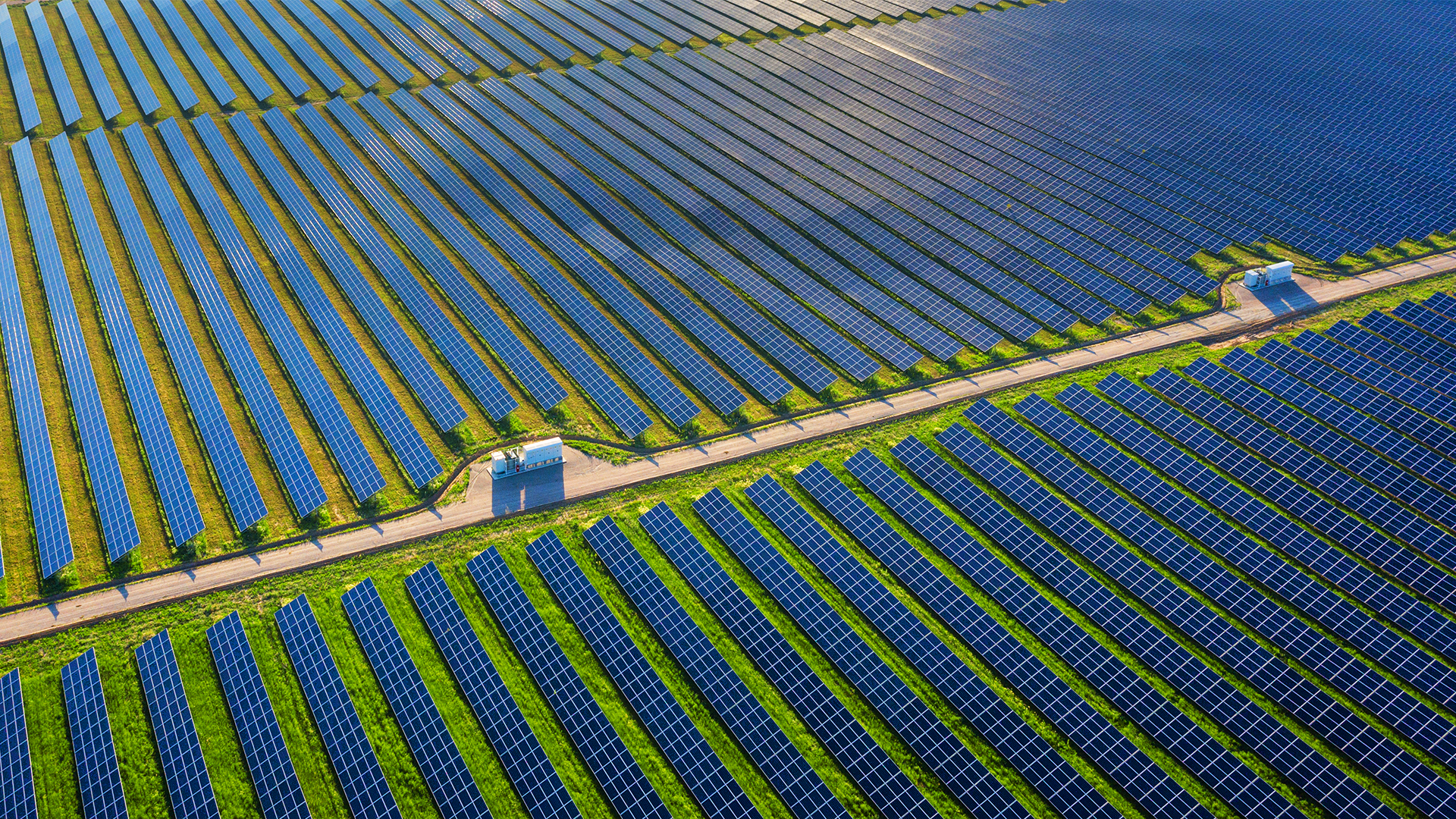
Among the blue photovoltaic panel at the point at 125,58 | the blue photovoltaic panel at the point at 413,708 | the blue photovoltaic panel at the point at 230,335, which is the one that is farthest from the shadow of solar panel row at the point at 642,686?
the blue photovoltaic panel at the point at 125,58

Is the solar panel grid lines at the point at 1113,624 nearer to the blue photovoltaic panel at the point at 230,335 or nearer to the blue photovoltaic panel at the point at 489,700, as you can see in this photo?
the blue photovoltaic panel at the point at 489,700

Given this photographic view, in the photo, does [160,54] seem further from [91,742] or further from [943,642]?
[943,642]

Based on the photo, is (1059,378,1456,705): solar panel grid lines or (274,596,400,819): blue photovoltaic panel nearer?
(274,596,400,819): blue photovoltaic panel

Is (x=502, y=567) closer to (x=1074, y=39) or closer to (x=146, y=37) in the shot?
(x=1074, y=39)

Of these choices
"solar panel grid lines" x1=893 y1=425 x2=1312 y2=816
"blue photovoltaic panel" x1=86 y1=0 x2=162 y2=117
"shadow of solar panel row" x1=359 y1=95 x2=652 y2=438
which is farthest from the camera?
"blue photovoltaic panel" x1=86 y1=0 x2=162 y2=117

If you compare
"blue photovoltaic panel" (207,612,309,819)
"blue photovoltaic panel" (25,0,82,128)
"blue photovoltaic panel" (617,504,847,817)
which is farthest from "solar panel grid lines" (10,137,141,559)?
"blue photovoltaic panel" (617,504,847,817)

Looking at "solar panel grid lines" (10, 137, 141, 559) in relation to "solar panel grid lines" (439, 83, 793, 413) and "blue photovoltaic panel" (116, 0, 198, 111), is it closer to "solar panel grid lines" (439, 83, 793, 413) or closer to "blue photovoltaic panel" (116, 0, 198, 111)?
"blue photovoltaic panel" (116, 0, 198, 111)

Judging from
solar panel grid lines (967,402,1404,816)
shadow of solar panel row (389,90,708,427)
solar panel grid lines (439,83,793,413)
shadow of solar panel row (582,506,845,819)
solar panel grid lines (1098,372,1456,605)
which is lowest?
shadow of solar panel row (582,506,845,819)
